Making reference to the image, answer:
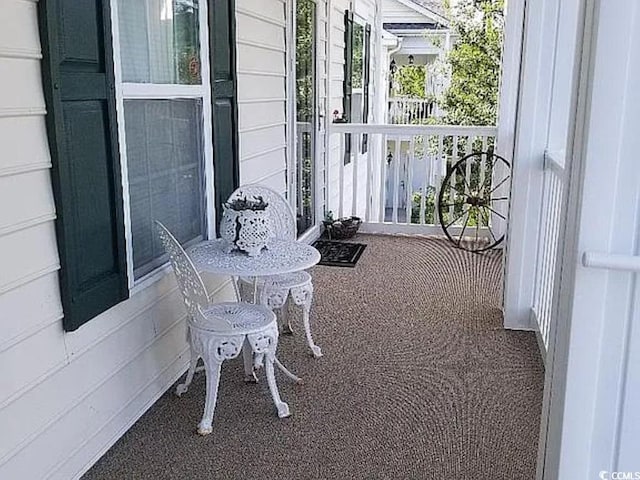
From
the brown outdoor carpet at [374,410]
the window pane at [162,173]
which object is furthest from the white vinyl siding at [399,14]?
the window pane at [162,173]

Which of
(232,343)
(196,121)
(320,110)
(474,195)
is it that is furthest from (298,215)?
(232,343)

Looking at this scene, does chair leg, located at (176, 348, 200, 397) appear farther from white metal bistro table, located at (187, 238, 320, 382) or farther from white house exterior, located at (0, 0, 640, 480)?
white metal bistro table, located at (187, 238, 320, 382)

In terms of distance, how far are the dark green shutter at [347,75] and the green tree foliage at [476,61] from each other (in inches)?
50.1

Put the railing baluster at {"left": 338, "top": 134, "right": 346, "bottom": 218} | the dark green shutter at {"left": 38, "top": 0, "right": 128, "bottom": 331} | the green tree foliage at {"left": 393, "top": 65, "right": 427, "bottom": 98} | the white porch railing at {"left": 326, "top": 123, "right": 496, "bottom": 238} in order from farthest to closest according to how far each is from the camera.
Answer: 1. the green tree foliage at {"left": 393, "top": 65, "right": 427, "bottom": 98}
2. the railing baluster at {"left": 338, "top": 134, "right": 346, "bottom": 218}
3. the white porch railing at {"left": 326, "top": 123, "right": 496, "bottom": 238}
4. the dark green shutter at {"left": 38, "top": 0, "right": 128, "bottom": 331}

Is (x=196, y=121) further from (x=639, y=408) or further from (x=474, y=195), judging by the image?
(x=474, y=195)

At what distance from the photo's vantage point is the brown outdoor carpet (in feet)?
7.93

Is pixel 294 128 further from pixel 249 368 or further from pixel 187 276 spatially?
pixel 187 276

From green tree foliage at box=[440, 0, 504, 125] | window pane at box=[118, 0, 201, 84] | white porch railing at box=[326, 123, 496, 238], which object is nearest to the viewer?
window pane at box=[118, 0, 201, 84]

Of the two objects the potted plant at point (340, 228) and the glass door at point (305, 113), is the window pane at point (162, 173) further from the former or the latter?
the potted plant at point (340, 228)

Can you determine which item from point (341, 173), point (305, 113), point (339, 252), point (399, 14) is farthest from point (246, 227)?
point (399, 14)

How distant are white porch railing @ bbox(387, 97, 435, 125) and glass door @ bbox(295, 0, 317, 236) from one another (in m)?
3.60

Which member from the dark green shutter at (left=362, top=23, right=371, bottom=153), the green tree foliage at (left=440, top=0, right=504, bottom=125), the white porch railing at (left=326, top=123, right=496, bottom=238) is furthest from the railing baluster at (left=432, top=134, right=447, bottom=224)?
the dark green shutter at (left=362, top=23, right=371, bottom=153)

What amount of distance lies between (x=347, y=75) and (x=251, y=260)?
4885 millimetres

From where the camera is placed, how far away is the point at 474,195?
592 centimetres
